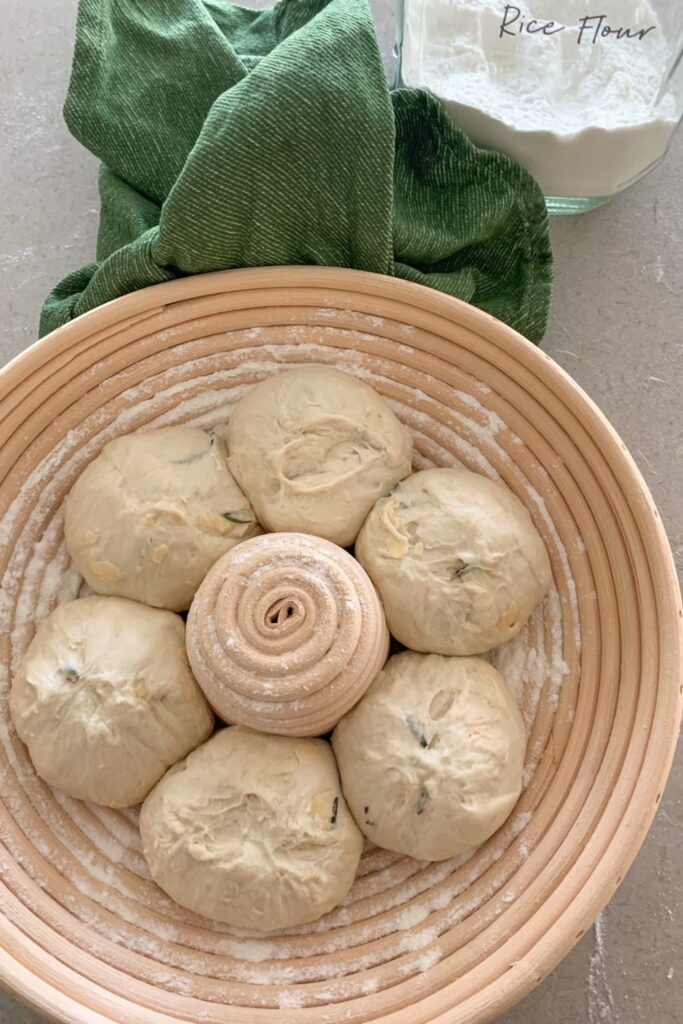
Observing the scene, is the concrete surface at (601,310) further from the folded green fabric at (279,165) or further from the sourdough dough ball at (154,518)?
the sourdough dough ball at (154,518)

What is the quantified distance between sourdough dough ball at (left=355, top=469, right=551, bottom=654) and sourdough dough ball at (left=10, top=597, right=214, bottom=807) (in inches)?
7.5

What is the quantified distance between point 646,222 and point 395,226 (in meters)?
0.38

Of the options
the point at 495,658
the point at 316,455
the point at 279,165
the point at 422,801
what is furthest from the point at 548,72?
the point at 422,801

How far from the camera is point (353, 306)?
793 mm

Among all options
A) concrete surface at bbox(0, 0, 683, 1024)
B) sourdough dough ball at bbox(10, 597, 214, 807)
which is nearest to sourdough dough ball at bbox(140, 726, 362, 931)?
sourdough dough ball at bbox(10, 597, 214, 807)

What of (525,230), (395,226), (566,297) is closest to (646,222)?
(566,297)

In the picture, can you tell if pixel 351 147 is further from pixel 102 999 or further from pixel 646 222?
pixel 102 999

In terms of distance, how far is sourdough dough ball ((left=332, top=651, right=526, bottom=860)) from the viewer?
68cm

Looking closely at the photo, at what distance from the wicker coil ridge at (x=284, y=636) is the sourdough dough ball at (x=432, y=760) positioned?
32 millimetres

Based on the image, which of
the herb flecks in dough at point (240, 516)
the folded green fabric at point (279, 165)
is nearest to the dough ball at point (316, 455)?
the herb flecks in dough at point (240, 516)

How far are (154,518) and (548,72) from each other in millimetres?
547

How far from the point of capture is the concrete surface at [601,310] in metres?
0.87

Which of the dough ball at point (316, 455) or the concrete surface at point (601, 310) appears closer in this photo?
the dough ball at point (316, 455)

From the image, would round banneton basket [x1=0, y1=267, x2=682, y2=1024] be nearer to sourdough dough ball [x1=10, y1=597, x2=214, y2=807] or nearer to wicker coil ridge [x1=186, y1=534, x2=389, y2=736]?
sourdough dough ball [x1=10, y1=597, x2=214, y2=807]
